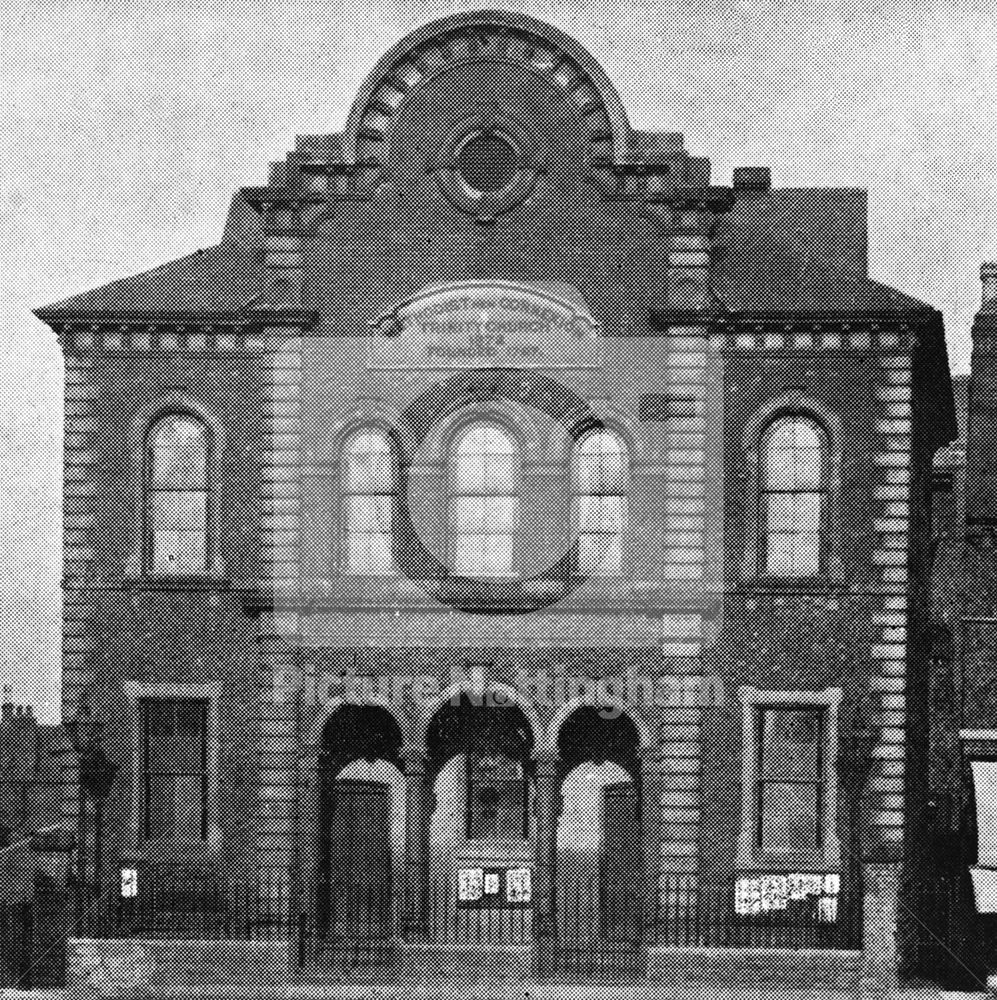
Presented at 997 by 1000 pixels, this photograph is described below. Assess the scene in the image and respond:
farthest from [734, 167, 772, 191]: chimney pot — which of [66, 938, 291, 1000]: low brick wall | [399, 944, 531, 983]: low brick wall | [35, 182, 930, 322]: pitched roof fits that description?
[66, 938, 291, 1000]: low brick wall

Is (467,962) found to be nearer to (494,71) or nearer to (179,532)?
(179,532)

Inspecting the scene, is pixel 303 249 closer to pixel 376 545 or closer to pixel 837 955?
pixel 376 545

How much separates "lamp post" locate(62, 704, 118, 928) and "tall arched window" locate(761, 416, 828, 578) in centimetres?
959

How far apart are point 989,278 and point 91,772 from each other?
1628cm

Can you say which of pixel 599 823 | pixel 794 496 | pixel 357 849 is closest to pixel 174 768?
pixel 357 849

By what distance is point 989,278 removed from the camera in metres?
37.2

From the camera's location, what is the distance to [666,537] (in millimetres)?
31812

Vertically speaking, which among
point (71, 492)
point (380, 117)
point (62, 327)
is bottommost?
point (71, 492)

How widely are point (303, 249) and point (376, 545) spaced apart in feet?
14.2

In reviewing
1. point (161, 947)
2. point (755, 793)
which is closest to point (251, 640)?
point (161, 947)

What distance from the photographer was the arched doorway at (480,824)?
31.3 metres

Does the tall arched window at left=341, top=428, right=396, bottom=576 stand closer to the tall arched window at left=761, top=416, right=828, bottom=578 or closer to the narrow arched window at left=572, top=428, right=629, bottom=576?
the narrow arched window at left=572, top=428, right=629, bottom=576

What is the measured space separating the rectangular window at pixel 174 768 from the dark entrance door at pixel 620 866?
222 inches

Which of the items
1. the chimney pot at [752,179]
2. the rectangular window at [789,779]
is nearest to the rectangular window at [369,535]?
the rectangular window at [789,779]
